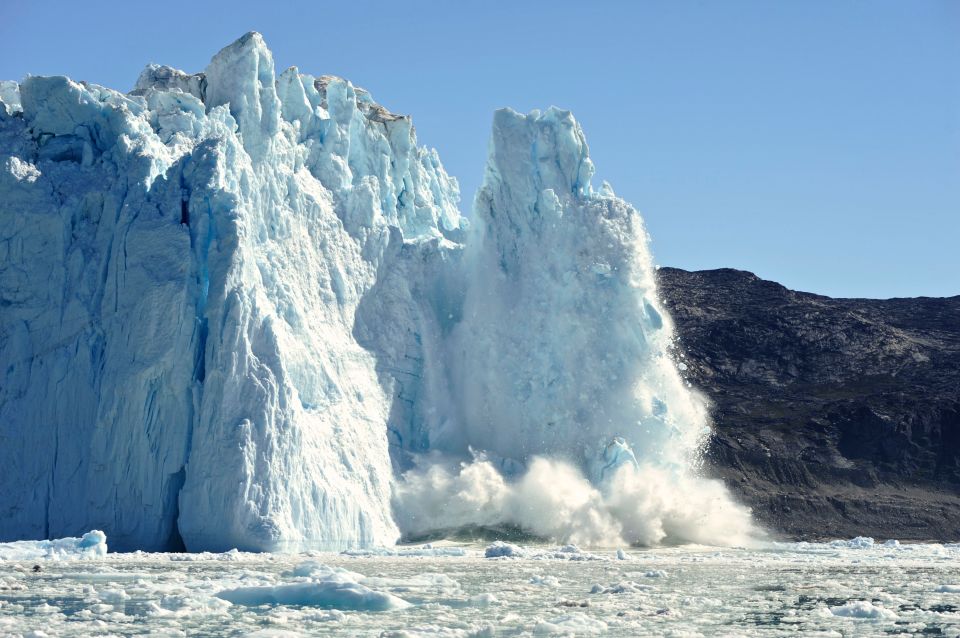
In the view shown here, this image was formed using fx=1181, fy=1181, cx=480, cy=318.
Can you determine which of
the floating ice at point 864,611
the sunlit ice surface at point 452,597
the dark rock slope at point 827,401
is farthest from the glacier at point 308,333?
the floating ice at point 864,611

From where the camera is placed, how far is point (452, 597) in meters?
17.9

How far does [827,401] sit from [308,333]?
112 feet

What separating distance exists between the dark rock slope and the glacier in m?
12.6

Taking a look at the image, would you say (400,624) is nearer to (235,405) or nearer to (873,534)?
(235,405)

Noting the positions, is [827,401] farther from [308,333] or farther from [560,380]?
[308,333]

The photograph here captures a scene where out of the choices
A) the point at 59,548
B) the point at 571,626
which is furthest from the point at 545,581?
the point at 59,548

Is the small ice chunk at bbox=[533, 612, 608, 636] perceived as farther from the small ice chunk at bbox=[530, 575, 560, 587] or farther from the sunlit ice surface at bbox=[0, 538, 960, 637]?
the small ice chunk at bbox=[530, 575, 560, 587]

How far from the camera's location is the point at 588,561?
1035 inches

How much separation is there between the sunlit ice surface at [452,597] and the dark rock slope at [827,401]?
73.4 ft

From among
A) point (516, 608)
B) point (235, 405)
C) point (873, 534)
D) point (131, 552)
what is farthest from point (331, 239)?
point (873, 534)

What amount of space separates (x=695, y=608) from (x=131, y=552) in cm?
1423

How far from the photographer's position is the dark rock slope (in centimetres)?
4812

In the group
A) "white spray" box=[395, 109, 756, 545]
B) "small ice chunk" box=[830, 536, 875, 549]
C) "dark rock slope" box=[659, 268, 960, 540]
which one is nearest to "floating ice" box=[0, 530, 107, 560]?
"white spray" box=[395, 109, 756, 545]

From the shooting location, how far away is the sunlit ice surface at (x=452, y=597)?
14898 millimetres
